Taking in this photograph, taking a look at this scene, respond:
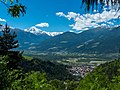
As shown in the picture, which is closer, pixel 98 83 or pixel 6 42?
pixel 6 42

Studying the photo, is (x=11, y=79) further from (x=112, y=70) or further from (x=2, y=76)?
(x=112, y=70)

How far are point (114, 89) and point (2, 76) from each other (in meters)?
30.5

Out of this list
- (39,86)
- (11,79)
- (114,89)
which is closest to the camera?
(11,79)

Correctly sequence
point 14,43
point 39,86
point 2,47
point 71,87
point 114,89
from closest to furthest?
point 39,86, point 114,89, point 2,47, point 14,43, point 71,87

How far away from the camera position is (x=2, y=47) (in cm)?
4741

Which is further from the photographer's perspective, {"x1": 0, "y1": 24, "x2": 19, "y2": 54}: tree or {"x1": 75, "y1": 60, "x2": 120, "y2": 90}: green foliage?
{"x1": 0, "y1": 24, "x2": 19, "y2": 54}: tree

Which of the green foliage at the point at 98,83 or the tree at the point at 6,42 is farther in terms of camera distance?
the tree at the point at 6,42

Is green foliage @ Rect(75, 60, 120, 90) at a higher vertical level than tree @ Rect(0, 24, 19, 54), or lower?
lower

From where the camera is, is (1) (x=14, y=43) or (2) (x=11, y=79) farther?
(1) (x=14, y=43)

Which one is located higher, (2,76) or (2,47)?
(2,47)

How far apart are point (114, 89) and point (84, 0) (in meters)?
37.9

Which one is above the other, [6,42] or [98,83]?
[6,42]

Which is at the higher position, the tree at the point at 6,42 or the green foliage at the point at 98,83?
the tree at the point at 6,42

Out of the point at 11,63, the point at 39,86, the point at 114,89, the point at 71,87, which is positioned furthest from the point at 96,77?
the point at 71,87
